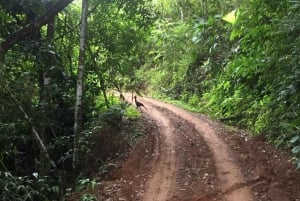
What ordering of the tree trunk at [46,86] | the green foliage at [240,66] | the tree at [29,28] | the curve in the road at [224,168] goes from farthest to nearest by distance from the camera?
the tree trunk at [46,86], the tree at [29,28], the green foliage at [240,66], the curve in the road at [224,168]

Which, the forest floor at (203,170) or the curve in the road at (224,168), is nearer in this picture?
the curve in the road at (224,168)

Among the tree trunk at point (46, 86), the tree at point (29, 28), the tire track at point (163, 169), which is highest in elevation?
the tree at point (29, 28)

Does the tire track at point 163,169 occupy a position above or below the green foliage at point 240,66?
below

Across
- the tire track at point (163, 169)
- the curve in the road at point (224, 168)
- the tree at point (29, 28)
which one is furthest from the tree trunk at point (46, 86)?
the curve in the road at point (224, 168)

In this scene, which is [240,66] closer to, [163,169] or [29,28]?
[163,169]

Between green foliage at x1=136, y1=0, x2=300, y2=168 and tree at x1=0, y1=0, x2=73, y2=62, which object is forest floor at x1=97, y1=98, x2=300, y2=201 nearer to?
green foliage at x1=136, y1=0, x2=300, y2=168

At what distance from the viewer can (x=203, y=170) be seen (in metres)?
9.41

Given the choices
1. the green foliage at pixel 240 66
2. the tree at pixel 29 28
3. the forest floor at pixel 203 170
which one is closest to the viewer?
the forest floor at pixel 203 170

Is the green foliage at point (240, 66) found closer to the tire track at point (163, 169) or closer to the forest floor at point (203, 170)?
the forest floor at point (203, 170)

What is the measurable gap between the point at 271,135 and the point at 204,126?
325 cm

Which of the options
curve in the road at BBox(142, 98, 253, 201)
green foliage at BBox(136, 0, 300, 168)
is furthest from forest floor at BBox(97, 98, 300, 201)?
green foliage at BBox(136, 0, 300, 168)

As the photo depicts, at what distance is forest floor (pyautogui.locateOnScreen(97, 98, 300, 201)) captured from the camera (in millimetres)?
7949

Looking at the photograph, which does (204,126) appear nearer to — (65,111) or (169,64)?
(65,111)

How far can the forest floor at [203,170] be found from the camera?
795cm
